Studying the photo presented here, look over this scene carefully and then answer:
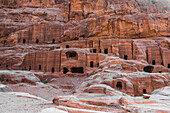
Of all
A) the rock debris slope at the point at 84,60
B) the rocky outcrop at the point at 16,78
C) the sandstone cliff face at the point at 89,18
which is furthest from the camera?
the sandstone cliff face at the point at 89,18

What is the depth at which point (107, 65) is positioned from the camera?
2506 cm

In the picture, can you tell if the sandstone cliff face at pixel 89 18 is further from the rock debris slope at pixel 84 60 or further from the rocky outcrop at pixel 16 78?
the rocky outcrop at pixel 16 78

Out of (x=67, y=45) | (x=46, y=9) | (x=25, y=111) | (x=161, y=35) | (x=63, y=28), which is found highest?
(x=46, y=9)

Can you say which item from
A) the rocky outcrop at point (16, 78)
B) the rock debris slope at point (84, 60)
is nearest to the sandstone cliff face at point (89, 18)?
the rock debris slope at point (84, 60)

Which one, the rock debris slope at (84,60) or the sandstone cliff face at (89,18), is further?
the sandstone cliff face at (89,18)

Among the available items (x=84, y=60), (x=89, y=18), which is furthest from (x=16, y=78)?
(x=89, y=18)

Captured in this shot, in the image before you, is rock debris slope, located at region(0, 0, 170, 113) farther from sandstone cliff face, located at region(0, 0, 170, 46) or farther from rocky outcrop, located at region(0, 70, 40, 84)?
sandstone cliff face, located at region(0, 0, 170, 46)

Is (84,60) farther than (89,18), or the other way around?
(89,18)

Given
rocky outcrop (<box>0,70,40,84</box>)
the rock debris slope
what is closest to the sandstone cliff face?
the rock debris slope

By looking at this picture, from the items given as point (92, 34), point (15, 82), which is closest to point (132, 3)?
point (92, 34)

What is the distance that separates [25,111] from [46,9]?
58.3 meters

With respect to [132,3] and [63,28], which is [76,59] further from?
[132,3]

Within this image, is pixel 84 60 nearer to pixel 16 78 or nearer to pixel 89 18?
pixel 16 78

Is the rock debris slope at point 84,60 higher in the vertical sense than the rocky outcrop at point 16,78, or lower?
higher
